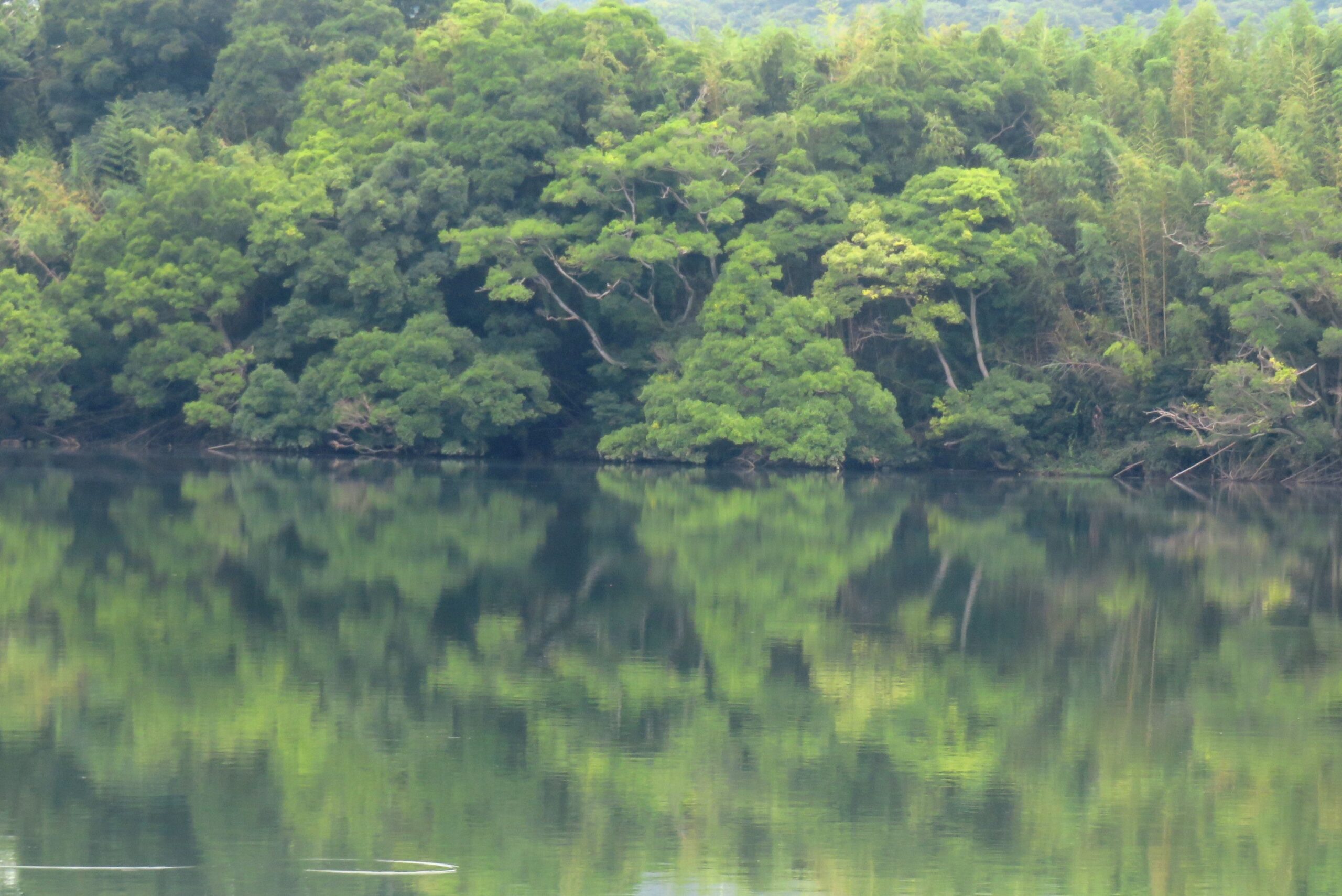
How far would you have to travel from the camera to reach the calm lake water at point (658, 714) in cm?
662

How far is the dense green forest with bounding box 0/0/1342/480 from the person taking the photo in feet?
104

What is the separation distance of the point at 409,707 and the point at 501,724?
26.2 inches

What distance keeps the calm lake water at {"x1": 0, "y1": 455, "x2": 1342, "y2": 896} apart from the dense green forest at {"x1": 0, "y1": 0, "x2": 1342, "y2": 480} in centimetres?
1409

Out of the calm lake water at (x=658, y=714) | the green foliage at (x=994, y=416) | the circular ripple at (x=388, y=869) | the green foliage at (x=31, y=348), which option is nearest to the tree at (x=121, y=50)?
the green foliage at (x=31, y=348)

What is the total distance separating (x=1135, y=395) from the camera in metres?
32.5

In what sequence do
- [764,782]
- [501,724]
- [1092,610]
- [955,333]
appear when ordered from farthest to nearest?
[955,333]
[1092,610]
[501,724]
[764,782]

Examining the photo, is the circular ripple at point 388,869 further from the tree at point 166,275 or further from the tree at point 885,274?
the tree at point 166,275

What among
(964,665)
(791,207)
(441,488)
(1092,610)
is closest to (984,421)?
(791,207)

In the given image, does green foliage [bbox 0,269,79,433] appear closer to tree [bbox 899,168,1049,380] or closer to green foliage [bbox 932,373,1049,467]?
tree [bbox 899,168,1049,380]

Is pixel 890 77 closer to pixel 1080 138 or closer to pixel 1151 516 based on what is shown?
pixel 1080 138

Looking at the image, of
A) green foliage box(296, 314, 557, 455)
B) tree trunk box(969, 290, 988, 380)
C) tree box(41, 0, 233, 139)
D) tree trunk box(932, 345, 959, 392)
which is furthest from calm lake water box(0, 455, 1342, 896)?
tree box(41, 0, 233, 139)

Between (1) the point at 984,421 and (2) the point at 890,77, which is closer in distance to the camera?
(1) the point at 984,421

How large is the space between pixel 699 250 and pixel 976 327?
576cm

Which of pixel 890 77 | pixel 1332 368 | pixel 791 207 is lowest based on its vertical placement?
pixel 1332 368
